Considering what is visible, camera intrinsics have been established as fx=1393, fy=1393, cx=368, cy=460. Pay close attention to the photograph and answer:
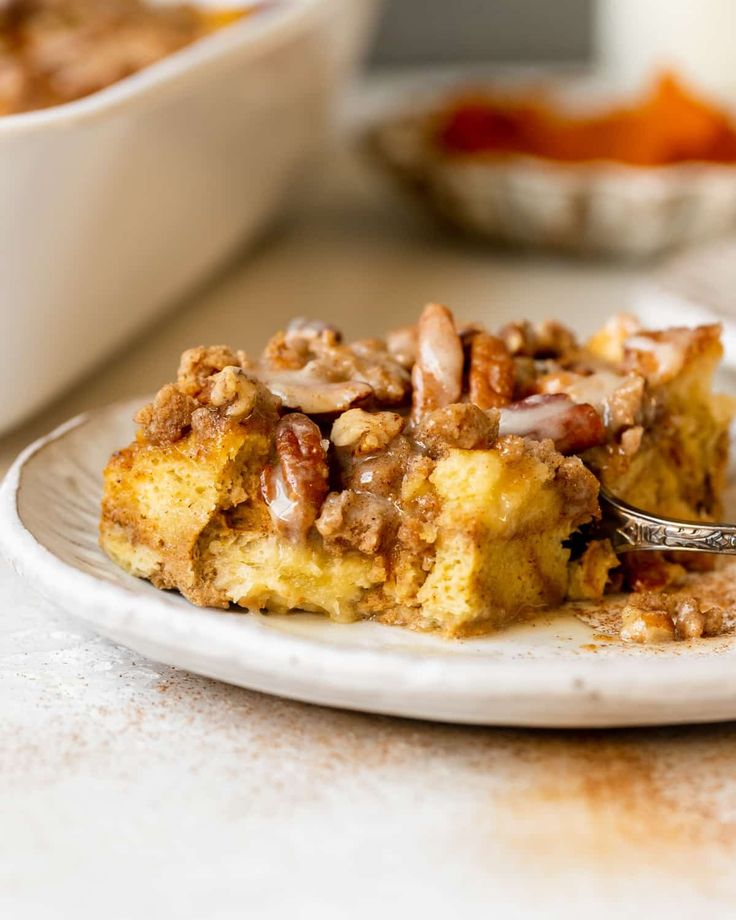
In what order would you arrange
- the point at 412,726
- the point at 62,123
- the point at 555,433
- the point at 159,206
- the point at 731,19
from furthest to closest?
1. the point at 731,19
2. the point at 159,206
3. the point at 62,123
4. the point at 555,433
5. the point at 412,726

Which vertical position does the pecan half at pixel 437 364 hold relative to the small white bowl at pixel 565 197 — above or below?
above

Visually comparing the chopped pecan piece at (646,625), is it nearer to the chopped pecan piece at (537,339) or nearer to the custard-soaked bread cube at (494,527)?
the custard-soaked bread cube at (494,527)

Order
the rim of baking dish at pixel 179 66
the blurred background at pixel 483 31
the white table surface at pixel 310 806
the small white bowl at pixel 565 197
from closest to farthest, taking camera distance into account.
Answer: the white table surface at pixel 310 806 → the rim of baking dish at pixel 179 66 → the small white bowl at pixel 565 197 → the blurred background at pixel 483 31

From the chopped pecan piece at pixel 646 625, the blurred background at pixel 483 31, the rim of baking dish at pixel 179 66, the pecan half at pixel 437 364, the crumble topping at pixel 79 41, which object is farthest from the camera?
the blurred background at pixel 483 31

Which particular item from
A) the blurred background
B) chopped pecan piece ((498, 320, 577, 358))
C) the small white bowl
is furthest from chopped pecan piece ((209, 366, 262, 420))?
the blurred background

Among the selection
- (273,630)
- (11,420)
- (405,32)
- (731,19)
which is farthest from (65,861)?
(405,32)

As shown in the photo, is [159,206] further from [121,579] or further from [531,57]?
[531,57]

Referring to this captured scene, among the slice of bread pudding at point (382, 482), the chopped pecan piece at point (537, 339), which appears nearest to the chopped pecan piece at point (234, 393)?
the slice of bread pudding at point (382, 482)

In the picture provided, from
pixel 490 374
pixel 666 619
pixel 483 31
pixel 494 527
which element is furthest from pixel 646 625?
pixel 483 31
